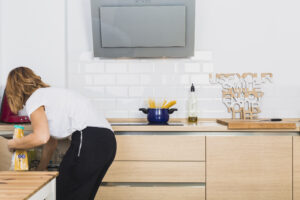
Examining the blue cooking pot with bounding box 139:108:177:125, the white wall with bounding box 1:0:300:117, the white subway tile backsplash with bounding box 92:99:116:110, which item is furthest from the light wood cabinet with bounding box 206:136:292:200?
the white subway tile backsplash with bounding box 92:99:116:110

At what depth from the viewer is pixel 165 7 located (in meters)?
2.69

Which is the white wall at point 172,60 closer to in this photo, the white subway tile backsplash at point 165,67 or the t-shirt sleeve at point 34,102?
the white subway tile backsplash at point 165,67

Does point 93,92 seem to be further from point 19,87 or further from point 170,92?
point 19,87

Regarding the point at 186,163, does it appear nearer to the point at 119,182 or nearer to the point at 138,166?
the point at 138,166

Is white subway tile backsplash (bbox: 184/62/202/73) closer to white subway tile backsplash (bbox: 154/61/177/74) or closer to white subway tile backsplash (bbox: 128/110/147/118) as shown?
white subway tile backsplash (bbox: 154/61/177/74)

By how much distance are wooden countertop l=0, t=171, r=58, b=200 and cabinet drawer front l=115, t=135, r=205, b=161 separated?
0.97 metres

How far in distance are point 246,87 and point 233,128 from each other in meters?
0.70

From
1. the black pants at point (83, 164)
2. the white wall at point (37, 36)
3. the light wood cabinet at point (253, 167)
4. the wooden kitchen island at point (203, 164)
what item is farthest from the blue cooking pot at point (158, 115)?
the white wall at point (37, 36)

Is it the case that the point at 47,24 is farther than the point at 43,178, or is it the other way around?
the point at 47,24

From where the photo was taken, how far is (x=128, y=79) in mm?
2941

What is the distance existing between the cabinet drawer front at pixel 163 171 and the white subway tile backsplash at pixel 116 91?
773 millimetres

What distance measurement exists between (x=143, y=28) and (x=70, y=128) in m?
1.21

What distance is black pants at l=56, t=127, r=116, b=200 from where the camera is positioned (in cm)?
181

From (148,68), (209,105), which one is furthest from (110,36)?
(209,105)
